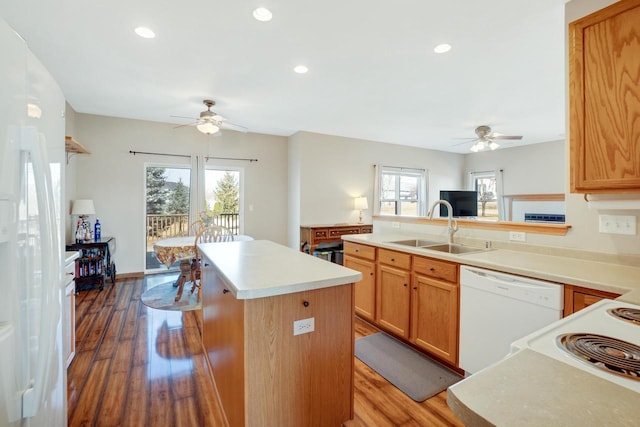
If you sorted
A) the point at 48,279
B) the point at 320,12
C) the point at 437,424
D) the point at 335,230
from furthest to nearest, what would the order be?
the point at 335,230
the point at 320,12
the point at 437,424
the point at 48,279

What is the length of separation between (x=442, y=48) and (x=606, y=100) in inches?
60.3

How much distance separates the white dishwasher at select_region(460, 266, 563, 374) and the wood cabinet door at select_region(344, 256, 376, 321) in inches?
36.8

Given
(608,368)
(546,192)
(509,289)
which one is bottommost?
(509,289)

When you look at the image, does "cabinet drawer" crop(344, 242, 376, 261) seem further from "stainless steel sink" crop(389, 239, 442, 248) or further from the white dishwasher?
the white dishwasher

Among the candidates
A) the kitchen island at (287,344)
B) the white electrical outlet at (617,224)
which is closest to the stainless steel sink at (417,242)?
the white electrical outlet at (617,224)

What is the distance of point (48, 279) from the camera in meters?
1.01

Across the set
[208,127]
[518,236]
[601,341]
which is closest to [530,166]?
→ [518,236]

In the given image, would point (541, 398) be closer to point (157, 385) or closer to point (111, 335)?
point (157, 385)

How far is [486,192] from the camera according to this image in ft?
25.1

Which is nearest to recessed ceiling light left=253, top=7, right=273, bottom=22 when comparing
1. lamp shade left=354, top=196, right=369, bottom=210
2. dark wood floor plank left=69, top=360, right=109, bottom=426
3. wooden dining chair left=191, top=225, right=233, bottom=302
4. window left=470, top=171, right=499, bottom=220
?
wooden dining chair left=191, top=225, right=233, bottom=302

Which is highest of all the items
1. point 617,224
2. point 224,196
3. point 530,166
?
point 530,166

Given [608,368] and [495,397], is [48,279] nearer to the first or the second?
[495,397]

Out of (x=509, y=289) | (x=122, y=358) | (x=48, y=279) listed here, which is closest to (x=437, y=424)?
(x=509, y=289)

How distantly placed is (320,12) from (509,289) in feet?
7.57
